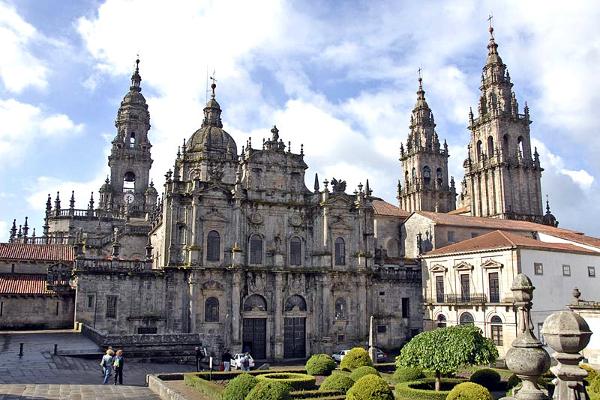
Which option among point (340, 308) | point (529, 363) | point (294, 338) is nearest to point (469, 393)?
point (529, 363)

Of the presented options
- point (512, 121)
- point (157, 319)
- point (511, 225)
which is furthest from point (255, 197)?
point (512, 121)

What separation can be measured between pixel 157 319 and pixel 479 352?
78.5 ft

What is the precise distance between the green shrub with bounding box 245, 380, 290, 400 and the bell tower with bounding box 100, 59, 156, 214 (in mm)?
51092

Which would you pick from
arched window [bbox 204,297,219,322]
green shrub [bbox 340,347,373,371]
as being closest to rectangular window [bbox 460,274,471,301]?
green shrub [bbox 340,347,373,371]

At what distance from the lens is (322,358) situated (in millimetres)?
29062

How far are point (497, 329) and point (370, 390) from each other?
24971 millimetres

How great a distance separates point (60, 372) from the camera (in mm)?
24281

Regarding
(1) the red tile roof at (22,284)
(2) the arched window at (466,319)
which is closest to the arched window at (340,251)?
(2) the arched window at (466,319)

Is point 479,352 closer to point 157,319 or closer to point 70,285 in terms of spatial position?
point 157,319

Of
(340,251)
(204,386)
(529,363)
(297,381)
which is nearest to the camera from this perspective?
(529,363)

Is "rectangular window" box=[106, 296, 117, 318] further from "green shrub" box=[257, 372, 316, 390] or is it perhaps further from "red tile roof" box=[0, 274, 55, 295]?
"green shrub" box=[257, 372, 316, 390]

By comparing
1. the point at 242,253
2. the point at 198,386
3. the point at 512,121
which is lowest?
the point at 198,386

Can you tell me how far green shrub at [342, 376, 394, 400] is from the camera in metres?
17.2

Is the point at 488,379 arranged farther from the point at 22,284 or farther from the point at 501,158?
the point at 501,158
